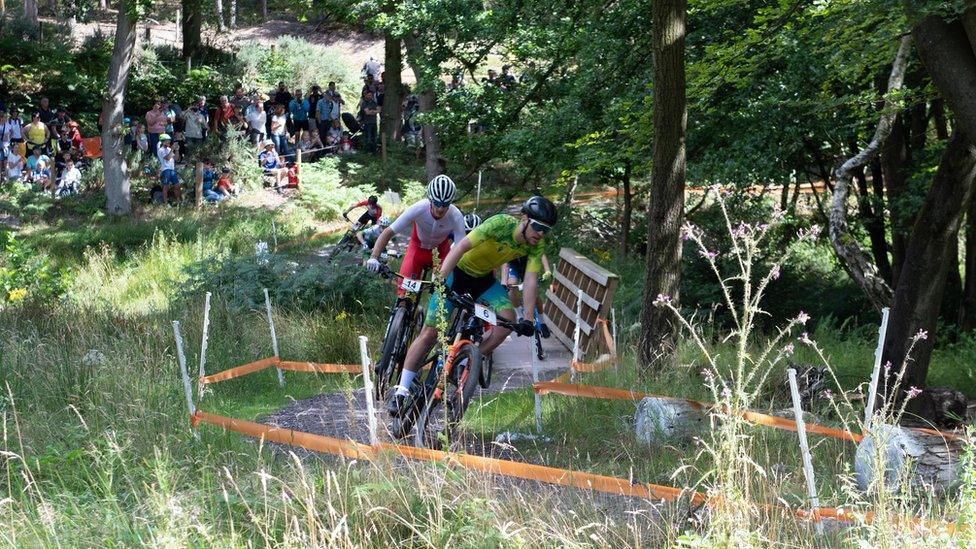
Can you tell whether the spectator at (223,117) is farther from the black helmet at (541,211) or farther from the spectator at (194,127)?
the black helmet at (541,211)

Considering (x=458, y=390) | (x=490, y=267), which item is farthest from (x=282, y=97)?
(x=458, y=390)

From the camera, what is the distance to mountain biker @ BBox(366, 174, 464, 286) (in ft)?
30.6

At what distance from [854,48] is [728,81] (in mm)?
1582

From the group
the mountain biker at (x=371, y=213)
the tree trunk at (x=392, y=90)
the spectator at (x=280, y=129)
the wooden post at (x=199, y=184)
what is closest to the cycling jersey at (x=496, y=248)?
the mountain biker at (x=371, y=213)

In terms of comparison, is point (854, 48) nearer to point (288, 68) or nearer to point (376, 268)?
point (376, 268)

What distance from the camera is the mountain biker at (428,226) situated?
9320mm

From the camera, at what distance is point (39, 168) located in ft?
89.5

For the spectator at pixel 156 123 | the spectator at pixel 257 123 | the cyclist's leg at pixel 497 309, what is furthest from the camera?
the spectator at pixel 257 123

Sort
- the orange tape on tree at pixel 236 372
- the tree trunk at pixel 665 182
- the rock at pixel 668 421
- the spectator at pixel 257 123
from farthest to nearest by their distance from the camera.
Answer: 1. the spectator at pixel 257 123
2. the tree trunk at pixel 665 182
3. the orange tape on tree at pixel 236 372
4. the rock at pixel 668 421

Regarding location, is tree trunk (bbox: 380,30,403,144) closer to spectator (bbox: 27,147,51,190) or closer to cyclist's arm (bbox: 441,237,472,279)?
spectator (bbox: 27,147,51,190)

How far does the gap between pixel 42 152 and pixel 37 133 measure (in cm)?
111

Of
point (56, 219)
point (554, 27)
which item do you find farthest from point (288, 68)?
A: point (554, 27)

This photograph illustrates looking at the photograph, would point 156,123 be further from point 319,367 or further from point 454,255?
point 454,255

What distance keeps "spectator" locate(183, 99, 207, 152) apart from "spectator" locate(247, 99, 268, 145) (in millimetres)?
1199
